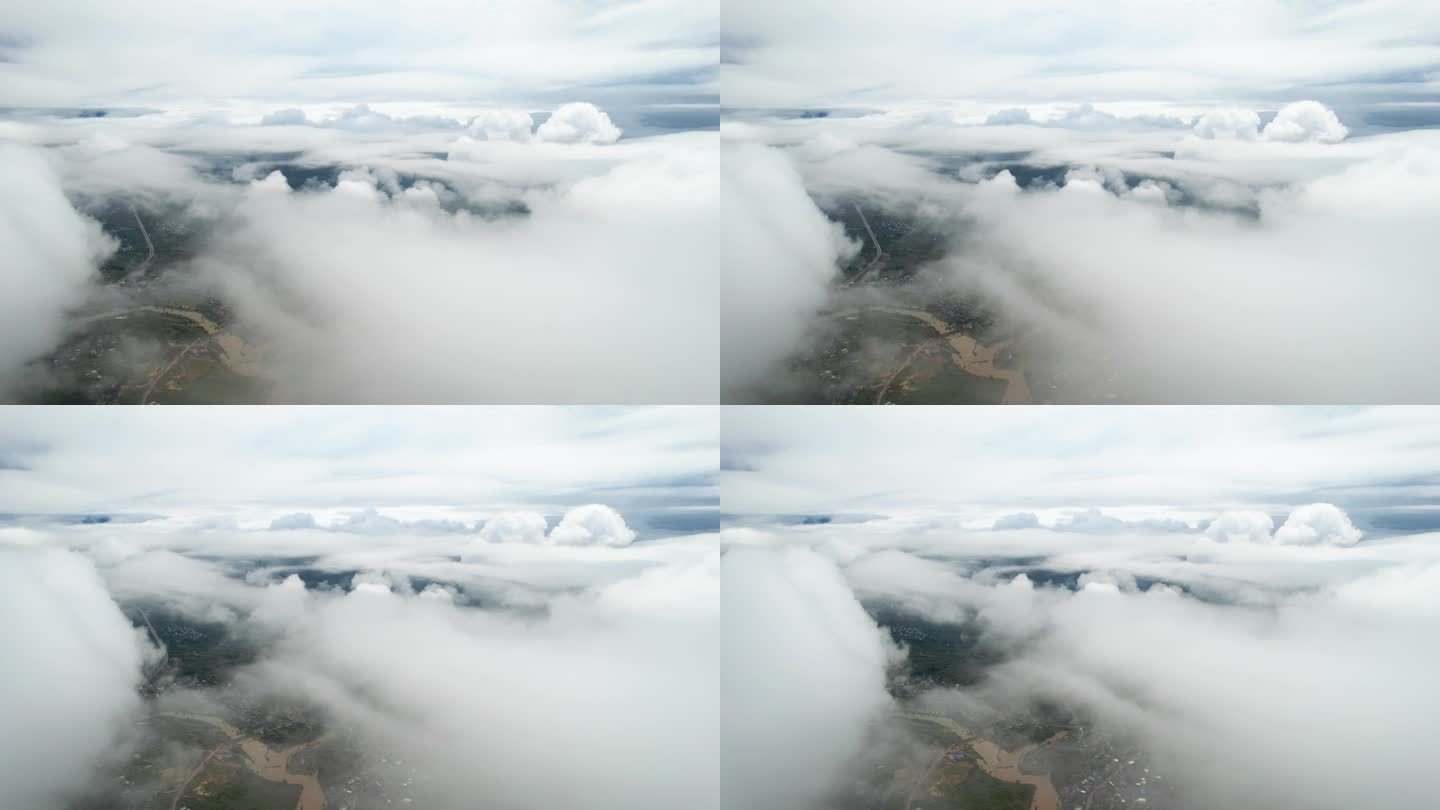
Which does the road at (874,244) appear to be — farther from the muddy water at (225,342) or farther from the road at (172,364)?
the road at (172,364)

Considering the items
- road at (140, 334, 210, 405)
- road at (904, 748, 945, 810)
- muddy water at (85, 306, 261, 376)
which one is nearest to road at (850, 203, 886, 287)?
road at (904, 748, 945, 810)

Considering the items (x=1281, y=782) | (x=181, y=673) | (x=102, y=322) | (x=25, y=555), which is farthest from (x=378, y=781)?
(x=1281, y=782)

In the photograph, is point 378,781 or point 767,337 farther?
point 767,337

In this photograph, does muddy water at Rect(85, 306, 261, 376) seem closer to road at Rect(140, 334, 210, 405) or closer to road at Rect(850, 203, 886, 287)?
road at Rect(140, 334, 210, 405)

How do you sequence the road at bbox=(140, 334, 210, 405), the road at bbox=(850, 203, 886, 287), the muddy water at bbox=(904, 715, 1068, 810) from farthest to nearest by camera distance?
the road at bbox=(850, 203, 886, 287) < the road at bbox=(140, 334, 210, 405) < the muddy water at bbox=(904, 715, 1068, 810)

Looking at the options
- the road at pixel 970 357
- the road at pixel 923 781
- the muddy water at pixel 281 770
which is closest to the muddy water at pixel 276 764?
the muddy water at pixel 281 770

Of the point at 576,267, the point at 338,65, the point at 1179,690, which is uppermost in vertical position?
the point at 338,65

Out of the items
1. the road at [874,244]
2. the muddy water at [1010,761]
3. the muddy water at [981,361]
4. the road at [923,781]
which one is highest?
the road at [874,244]

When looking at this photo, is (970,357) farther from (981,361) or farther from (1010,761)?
(1010,761)

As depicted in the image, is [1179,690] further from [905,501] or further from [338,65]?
[338,65]
